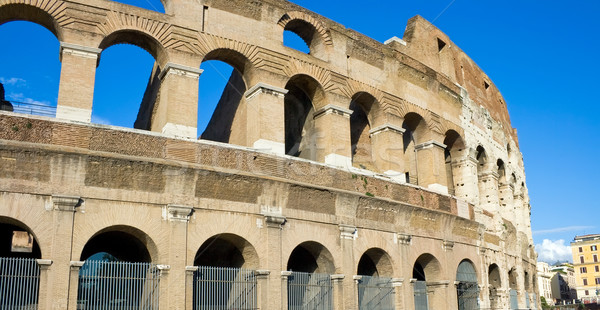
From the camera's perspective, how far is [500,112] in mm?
20797

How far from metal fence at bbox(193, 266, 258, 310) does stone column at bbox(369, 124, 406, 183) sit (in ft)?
15.2

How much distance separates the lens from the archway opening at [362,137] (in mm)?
14894

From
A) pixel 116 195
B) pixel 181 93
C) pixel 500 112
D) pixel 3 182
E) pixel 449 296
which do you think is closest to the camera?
pixel 3 182

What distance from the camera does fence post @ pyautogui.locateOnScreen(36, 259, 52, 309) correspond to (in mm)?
8750

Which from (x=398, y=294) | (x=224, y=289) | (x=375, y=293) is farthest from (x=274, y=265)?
(x=398, y=294)

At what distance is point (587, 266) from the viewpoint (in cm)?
6212

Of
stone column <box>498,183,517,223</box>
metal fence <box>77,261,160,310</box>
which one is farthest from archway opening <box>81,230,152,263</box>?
stone column <box>498,183,517,223</box>

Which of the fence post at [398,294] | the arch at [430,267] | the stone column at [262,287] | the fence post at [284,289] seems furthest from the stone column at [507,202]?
the stone column at [262,287]

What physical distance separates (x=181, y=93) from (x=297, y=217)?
3.24 metres

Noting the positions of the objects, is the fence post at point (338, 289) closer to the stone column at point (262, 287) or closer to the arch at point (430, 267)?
the stone column at point (262, 287)

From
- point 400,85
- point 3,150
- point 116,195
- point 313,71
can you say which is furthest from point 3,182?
point 400,85

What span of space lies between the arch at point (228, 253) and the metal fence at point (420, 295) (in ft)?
14.9

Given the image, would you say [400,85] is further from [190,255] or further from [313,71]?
[190,255]

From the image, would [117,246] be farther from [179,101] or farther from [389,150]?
[389,150]
